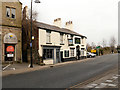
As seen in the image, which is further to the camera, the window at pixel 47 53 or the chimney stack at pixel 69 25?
the chimney stack at pixel 69 25

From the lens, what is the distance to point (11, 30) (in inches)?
654

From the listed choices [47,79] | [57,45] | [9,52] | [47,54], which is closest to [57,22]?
[57,45]

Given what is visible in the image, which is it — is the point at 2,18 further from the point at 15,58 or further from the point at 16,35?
the point at 15,58

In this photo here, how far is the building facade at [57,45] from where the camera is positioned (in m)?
18.7

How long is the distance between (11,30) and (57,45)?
347 inches

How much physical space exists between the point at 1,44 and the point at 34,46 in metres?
5.03

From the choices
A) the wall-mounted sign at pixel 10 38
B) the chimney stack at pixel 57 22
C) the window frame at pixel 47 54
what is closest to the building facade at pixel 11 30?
the wall-mounted sign at pixel 10 38

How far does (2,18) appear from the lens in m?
15.8

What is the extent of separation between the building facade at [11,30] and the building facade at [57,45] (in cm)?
344

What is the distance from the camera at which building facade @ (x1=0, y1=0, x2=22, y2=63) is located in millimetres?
15883

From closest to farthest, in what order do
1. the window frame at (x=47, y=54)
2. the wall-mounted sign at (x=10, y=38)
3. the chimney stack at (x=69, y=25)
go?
1. the wall-mounted sign at (x=10, y=38)
2. the window frame at (x=47, y=54)
3. the chimney stack at (x=69, y=25)

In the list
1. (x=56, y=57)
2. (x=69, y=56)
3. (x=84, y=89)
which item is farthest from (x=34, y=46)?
(x=84, y=89)

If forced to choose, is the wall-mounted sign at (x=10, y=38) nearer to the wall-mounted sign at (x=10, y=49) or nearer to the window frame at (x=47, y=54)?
the wall-mounted sign at (x=10, y=49)

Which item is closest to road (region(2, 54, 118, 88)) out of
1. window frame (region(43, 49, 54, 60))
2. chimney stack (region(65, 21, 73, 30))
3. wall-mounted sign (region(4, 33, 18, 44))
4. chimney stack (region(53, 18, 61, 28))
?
window frame (region(43, 49, 54, 60))
